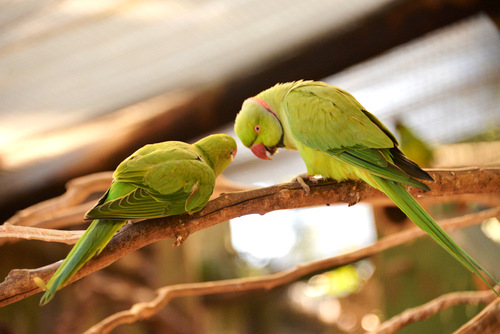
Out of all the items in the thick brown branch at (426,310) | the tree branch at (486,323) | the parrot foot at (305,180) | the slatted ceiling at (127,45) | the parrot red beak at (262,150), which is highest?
the slatted ceiling at (127,45)

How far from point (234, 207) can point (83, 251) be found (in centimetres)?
44

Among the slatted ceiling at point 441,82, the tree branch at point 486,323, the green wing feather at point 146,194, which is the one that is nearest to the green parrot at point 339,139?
the tree branch at point 486,323

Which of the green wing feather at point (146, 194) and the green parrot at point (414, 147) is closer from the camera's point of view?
the green wing feather at point (146, 194)

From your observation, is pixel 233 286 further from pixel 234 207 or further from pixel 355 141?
pixel 355 141

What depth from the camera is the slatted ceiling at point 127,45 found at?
2.03 m

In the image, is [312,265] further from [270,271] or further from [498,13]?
[270,271]

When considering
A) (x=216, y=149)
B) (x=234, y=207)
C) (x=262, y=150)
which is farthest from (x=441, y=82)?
(x=234, y=207)

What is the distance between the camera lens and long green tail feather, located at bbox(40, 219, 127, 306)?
1.00 metres

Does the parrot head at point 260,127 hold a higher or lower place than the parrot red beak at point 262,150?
higher

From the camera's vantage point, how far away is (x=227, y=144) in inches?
59.7

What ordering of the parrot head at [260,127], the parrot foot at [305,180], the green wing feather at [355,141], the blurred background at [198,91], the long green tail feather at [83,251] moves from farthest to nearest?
the blurred background at [198,91] < the parrot head at [260,127] < the parrot foot at [305,180] < the green wing feather at [355,141] < the long green tail feather at [83,251]

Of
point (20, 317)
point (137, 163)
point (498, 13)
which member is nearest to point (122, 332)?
point (20, 317)

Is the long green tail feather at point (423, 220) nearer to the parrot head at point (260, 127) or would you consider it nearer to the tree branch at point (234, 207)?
the tree branch at point (234, 207)

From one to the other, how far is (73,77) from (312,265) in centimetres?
151
